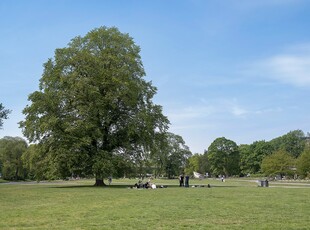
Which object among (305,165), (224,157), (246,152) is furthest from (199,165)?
(305,165)

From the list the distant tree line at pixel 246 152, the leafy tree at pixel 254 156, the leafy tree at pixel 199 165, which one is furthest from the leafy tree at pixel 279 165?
the leafy tree at pixel 199 165

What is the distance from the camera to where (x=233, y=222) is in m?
13.0

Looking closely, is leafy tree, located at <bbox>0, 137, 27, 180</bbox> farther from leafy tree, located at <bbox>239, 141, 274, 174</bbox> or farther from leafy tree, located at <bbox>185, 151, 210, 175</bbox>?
leafy tree, located at <bbox>185, 151, 210, 175</bbox>

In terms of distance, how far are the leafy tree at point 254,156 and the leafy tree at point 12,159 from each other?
87897 millimetres

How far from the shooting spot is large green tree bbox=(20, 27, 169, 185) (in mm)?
42781

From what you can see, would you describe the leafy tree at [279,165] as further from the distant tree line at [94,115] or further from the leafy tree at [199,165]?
the leafy tree at [199,165]

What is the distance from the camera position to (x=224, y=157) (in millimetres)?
155125

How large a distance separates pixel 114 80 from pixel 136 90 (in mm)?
3940

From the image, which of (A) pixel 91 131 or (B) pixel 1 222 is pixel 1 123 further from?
(B) pixel 1 222

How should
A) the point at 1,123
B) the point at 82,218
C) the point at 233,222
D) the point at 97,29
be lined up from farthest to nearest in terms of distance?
the point at 97,29 → the point at 1,123 → the point at 82,218 → the point at 233,222

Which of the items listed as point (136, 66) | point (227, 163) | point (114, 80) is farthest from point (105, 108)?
point (227, 163)

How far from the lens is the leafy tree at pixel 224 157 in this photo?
154 metres

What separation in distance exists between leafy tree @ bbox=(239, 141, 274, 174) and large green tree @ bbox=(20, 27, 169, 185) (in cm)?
10790

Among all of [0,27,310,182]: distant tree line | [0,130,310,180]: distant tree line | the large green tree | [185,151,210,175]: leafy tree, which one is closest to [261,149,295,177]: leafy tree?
[0,130,310,180]: distant tree line
